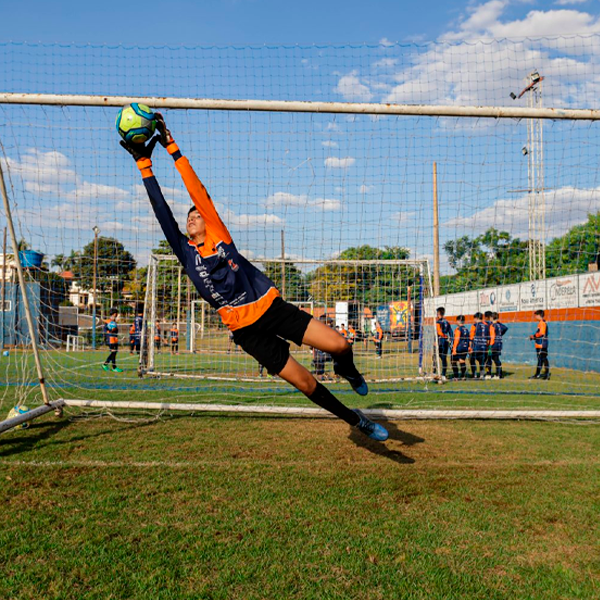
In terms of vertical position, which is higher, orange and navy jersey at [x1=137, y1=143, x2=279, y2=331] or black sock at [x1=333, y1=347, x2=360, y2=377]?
orange and navy jersey at [x1=137, y1=143, x2=279, y2=331]

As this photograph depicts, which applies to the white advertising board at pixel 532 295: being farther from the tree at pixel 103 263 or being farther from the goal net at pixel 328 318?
the tree at pixel 103 263

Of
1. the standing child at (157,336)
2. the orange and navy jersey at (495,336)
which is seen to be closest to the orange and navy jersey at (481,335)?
the orange and navy jersey at (495,336)

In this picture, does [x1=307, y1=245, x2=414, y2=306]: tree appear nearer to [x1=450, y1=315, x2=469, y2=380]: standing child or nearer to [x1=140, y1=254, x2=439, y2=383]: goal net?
[x1=140, y1=254, x2=439, y2=383]: goal net

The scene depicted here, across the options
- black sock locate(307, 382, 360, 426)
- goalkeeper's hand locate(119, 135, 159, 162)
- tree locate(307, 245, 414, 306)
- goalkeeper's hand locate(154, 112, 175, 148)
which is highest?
goalkeeper's hand locate(154, 112, 175, 148)

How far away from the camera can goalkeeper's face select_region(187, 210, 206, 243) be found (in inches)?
186

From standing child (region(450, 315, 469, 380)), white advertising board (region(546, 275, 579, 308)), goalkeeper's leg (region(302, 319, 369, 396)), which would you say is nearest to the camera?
goalkeeper's leg (region(302, 319, 369, 396))

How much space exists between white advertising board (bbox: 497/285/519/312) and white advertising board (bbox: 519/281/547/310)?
0.19 metres

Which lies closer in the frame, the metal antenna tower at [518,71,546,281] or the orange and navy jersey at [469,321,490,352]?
the metal antenna tower at [518,71,546,281]

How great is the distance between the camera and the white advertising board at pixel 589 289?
17.5 m

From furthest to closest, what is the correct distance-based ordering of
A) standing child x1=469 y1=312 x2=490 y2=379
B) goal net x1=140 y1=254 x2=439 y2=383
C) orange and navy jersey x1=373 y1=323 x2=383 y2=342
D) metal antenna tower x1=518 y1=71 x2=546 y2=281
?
standing child x1=469 y1=312 x2=490 y2=379
orange and navy jersey x1=373 y1=323 x2=383 y2=342
goal net x1=140 y1=254 x2=439 y2=383
metal antenna tower x1=518 y1=71 x2=546 y2=281

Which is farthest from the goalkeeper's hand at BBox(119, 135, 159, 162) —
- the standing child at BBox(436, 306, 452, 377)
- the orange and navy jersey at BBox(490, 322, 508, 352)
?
the orange and navy jersey at BBox(490, 322, 508, 352)

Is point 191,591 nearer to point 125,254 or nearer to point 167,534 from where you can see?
point 167,534

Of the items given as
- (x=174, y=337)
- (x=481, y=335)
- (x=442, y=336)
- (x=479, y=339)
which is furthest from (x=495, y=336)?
(x=174, y=337)

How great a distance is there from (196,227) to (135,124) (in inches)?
41.7
